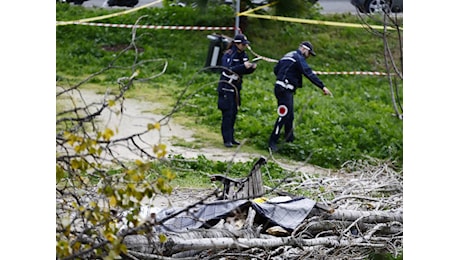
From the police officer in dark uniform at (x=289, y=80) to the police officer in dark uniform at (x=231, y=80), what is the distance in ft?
1.05

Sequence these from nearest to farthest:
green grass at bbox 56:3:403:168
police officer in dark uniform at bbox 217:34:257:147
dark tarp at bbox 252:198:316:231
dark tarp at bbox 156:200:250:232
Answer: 1. dark tarp at bbox 156:200:250:232
2. dark tarp at bbox 252:198:316:231
3. police officer in dark uniform at bbox 217:34:257:147
4. green grass at bbox 56:3:403:168

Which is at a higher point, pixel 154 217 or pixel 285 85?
pixel 154 217

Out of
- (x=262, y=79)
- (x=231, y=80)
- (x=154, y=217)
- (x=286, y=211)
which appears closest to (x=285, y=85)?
(x=231, y=80)

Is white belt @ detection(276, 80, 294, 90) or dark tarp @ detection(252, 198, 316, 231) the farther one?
white belt @ detection(276, 80, 294, 90)

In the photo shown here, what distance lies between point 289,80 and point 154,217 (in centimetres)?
499

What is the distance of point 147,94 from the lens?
32.6ft

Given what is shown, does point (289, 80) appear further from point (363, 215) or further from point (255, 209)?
point (255, 209)

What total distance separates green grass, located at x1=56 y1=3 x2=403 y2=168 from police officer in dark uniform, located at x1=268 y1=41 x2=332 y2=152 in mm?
211

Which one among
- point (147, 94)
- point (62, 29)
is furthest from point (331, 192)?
point (62, 29)

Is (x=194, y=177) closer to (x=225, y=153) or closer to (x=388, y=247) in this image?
(x=225, y=153)

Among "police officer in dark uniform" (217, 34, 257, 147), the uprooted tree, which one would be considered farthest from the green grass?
the uprooted tree

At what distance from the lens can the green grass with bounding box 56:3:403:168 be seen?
342 inches

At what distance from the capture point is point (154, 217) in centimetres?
344

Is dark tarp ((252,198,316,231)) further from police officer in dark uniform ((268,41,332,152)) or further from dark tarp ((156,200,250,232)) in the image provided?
police officer in dark uniform ((268,41,332,152))
